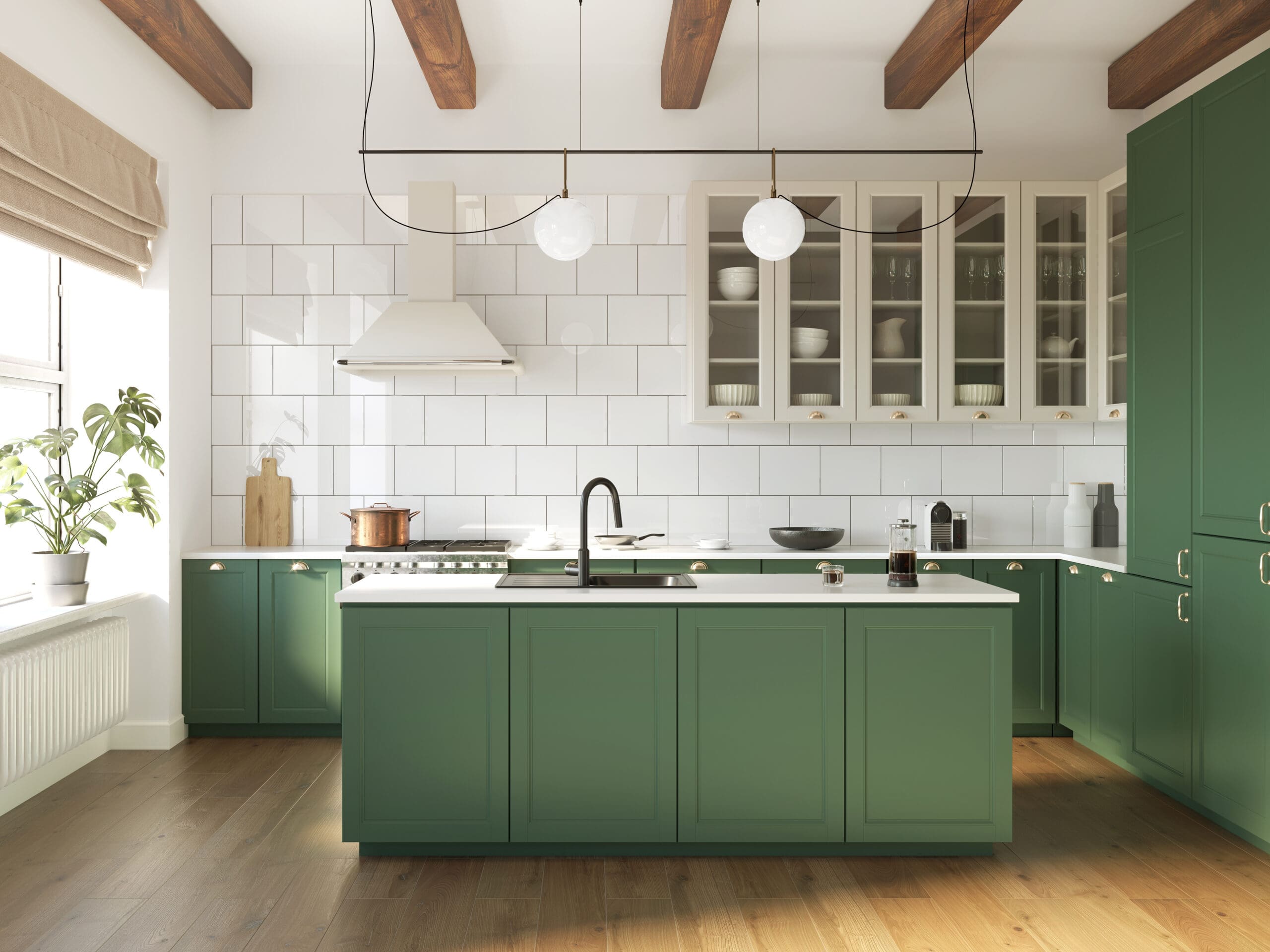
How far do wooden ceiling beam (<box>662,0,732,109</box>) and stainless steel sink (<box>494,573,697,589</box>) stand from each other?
226 centimetres

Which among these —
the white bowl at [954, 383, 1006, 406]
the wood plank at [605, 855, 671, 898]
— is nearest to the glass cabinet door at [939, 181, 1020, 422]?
the white bowl at [954, 383, 1006, 406]

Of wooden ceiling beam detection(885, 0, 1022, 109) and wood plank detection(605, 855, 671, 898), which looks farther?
wooden ceiling beam detection(885, 0, 1022, 109)

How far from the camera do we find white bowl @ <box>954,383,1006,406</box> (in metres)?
4.27

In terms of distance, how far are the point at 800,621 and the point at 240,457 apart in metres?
3.15

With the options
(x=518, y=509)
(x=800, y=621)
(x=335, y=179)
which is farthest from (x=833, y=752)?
(x=335, y=179)

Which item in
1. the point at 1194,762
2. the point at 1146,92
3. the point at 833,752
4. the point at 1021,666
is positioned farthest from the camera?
the point at 1146,92

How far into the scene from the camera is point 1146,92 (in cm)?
440

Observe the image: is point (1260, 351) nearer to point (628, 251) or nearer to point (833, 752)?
point (833, 752)

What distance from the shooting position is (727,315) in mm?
4266

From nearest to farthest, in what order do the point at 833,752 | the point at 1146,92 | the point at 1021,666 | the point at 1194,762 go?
the point at 833,752
the point at 1194,762
the point at 1021,666
the point at 1146,92

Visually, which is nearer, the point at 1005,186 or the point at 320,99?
the point at 1005,186

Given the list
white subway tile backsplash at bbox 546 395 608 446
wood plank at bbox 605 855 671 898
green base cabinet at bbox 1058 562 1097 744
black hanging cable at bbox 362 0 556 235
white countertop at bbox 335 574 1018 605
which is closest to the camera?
wood plank at bbox 605 855 671 898

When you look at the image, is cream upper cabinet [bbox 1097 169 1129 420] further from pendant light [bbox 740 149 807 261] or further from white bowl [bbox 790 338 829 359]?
pendant light [bbox 740 149 807 261]

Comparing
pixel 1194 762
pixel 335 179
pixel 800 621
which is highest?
pixel 335 179
